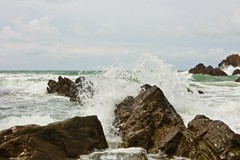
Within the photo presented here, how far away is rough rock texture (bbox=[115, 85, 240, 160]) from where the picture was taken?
248 inches

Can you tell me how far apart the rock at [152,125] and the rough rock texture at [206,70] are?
1543 inches

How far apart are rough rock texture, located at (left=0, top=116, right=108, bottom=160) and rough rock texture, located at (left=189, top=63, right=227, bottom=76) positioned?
133 feet

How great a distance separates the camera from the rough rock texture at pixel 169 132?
6.30m

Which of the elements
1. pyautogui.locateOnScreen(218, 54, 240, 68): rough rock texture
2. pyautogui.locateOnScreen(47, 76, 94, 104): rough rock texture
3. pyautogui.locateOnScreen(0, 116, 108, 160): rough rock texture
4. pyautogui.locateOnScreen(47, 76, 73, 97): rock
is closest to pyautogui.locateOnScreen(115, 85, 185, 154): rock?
pyautogui.locateOnScreen(0, 116, 108, 160): rough rock texture

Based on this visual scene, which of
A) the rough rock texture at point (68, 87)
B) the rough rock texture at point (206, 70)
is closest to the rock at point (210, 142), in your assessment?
the rough rock texture at point (68, 87)

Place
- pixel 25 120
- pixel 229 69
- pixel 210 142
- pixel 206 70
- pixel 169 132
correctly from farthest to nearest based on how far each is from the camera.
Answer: pixel 229 69
pixel 206 70
pixel 25 120
pixel 169 132
pixel 210 142

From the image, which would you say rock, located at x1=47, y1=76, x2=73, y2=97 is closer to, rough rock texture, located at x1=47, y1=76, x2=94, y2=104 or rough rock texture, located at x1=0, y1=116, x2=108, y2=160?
rough rock texture, located at x1=47, y1=76, x2=94, y2=104

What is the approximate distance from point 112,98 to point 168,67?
288 cm

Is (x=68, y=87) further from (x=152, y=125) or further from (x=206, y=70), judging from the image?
(x=206, y=70)

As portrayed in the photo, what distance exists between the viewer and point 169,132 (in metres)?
7.43

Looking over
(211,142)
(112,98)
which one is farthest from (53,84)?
(211,142)

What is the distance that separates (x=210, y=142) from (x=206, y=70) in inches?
1665


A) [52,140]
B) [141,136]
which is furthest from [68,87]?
[52,140]

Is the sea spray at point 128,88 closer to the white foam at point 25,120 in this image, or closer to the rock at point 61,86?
the white foam at point 25,120
